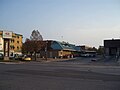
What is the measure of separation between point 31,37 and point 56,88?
6559 cm

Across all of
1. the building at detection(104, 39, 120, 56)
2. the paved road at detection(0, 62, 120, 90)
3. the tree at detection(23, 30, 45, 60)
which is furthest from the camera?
the building at detection(104, 39, 120, 56)

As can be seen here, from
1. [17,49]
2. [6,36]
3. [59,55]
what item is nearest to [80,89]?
[6,36]

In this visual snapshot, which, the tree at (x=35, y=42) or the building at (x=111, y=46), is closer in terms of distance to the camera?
the tree at (x=35, y=42)

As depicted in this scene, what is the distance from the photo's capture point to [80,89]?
14.2m

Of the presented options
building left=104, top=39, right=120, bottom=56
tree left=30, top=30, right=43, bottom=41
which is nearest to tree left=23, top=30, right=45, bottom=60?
tree left=30, top=30, right=43, bottom=41

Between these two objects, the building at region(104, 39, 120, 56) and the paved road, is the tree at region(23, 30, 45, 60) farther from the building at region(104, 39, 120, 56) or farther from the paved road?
the building at region(104, 39, 120, 56)

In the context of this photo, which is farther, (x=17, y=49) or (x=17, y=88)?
(x=17, y=49)

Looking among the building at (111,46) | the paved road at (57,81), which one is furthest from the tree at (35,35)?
the building at (111,46)

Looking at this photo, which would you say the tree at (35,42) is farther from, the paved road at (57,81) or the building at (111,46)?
the building at (111,46)

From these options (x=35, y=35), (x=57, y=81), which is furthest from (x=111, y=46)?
(x=57, y=81)

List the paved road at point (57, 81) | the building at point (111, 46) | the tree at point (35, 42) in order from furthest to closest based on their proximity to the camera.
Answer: the building at point (111, 46) → the tree at point (35, 42) → the paved road at point (57, 81)

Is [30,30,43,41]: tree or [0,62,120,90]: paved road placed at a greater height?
[30,30,43,41]: tree

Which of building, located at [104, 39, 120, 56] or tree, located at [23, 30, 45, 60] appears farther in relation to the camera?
building, located at [104, 39, 120, 56]

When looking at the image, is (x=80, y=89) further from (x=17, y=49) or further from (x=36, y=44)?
(x=17, y=49)
